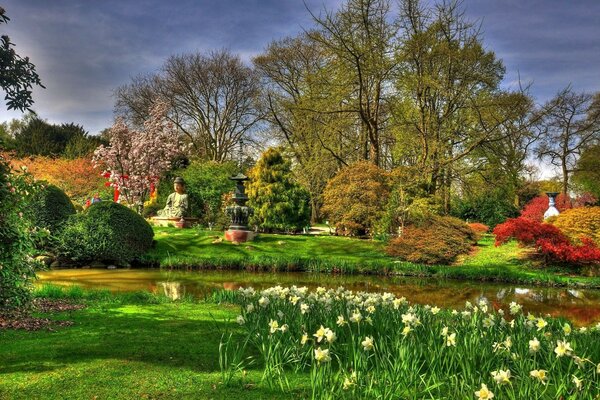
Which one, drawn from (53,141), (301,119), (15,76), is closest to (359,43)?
(301,119)

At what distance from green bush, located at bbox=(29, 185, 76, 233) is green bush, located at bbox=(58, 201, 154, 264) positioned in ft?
1.69

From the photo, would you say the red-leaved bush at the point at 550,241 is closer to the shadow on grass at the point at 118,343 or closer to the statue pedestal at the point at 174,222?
the shadow on grass at the point at 118,343

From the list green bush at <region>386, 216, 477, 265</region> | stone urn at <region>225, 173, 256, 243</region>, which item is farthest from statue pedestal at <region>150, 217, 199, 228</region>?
green bush at <region>386, 216, 477, 265</region>

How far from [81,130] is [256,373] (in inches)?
1857

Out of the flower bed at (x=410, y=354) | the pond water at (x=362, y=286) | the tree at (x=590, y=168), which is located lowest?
the pond water at (x=362, y=286)

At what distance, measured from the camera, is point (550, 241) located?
1544 centimetres

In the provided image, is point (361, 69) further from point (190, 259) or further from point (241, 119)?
point (241, 119)

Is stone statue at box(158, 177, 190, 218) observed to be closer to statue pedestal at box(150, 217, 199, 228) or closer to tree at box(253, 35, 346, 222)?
statue pedestal at box(150, 217, 199, 228)

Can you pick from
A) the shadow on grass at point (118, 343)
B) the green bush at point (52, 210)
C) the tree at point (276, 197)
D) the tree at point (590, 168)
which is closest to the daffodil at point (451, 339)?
the shadow on grass at point (118, 343)

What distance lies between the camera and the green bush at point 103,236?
15.7 meters

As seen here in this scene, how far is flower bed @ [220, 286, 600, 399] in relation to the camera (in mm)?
3023

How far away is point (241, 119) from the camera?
39.6 metres

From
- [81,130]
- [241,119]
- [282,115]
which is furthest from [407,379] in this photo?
[81,130]

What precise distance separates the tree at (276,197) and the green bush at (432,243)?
7.99 m
